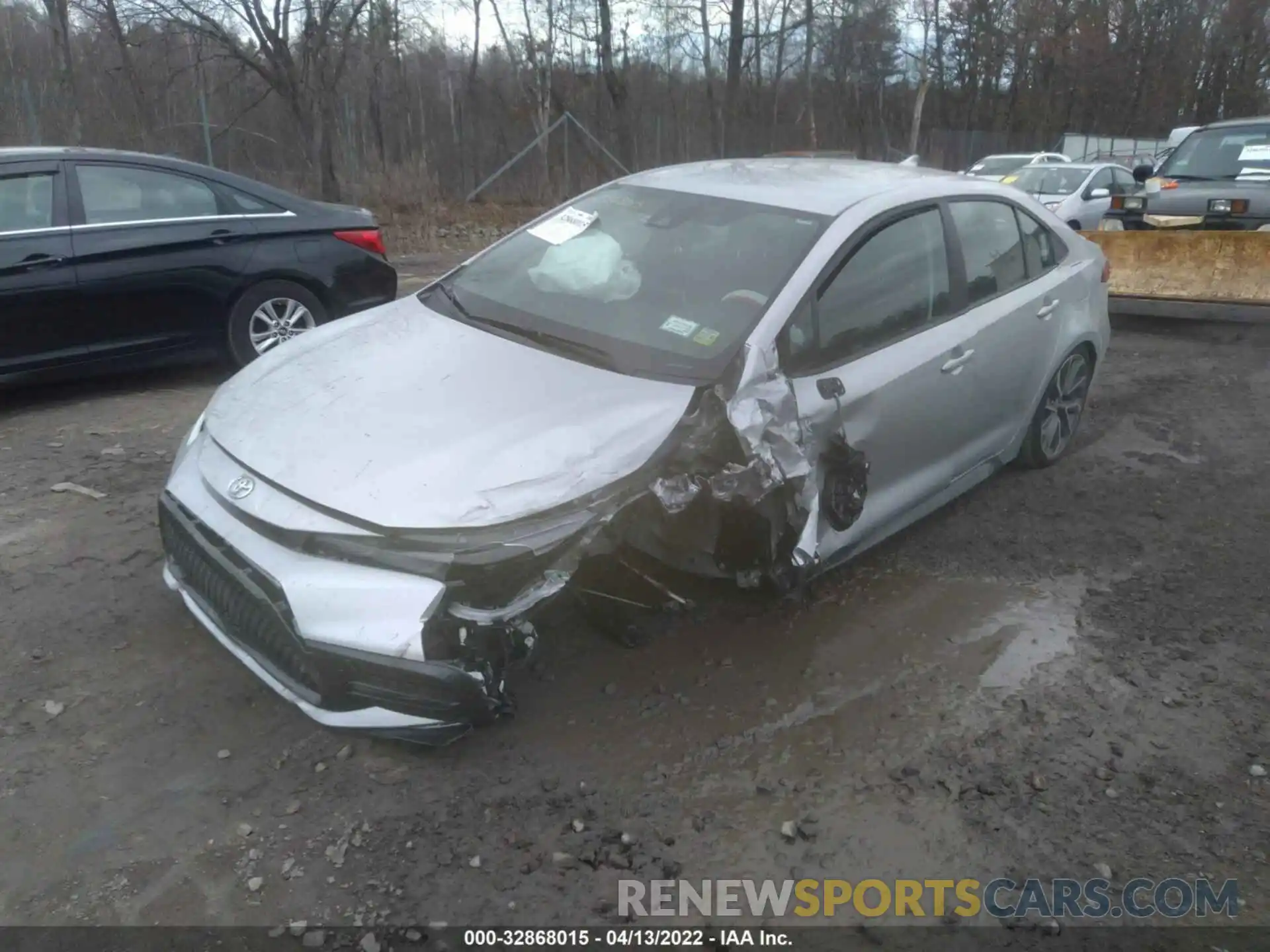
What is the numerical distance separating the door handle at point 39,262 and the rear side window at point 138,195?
1.13 feet

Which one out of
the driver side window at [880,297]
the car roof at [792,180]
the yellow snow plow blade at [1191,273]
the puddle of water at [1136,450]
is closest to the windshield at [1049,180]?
the yellow snow plow blade at [1191,273]

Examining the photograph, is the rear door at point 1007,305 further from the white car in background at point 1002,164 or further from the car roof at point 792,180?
the white car in background at point 1002,164

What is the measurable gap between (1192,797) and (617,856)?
174 cm

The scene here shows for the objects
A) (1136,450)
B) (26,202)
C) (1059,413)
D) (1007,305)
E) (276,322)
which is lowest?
(1136,450)

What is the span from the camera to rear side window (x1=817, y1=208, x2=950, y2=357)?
3779 millimetres

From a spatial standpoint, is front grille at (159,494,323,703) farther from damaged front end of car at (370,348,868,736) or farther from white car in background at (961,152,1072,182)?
white car in background at (961,152,1072,182)

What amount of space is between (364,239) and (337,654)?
16.0 ft

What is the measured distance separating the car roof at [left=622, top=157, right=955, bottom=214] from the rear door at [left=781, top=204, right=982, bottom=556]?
0.21 meters

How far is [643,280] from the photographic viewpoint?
392 centimetres

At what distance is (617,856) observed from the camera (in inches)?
107

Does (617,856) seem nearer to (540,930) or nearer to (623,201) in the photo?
(540,930)

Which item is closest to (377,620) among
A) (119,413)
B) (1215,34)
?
(119,413)

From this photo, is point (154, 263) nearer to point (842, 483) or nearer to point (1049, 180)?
point (842, 483)

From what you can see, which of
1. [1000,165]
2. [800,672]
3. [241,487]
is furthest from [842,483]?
[1000,165]
